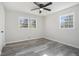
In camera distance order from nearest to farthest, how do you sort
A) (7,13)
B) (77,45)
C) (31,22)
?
(77,45), (7,13), (31,22)

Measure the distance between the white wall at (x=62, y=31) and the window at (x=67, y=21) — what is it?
0.26 metres

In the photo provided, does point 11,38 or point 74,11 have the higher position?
point 74,11

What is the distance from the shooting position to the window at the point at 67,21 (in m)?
3.44

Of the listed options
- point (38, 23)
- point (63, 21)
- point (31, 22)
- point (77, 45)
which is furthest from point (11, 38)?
point (77, 45)

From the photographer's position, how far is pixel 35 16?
5.31 meters

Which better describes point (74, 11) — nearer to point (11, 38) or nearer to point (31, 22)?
point (31, 22)

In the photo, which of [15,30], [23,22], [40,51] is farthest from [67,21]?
[15,30]

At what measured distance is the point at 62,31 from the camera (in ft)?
12.8

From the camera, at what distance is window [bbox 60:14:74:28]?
3.44m

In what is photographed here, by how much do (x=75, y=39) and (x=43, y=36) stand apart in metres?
3.11

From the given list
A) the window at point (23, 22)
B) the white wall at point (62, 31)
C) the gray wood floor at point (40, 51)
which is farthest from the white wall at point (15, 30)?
the white wall at point (62, 31)

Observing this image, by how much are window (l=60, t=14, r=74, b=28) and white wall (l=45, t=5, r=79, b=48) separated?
0.26m

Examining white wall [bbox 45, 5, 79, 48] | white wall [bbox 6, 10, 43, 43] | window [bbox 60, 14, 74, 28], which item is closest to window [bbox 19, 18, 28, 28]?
white wall [bbox 6, 10, 43, 43]

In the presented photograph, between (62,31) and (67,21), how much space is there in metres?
0.74
